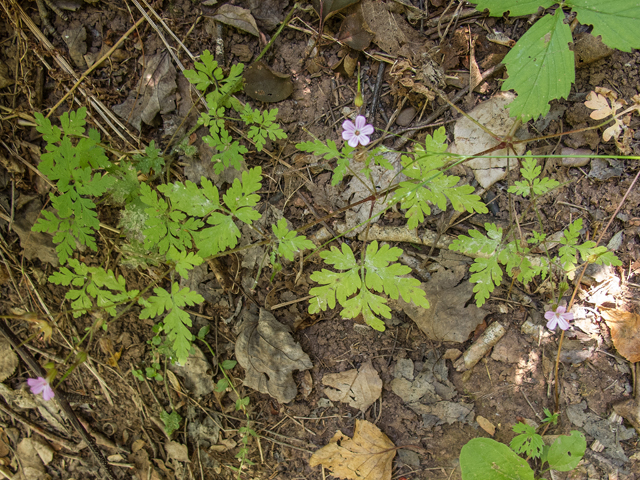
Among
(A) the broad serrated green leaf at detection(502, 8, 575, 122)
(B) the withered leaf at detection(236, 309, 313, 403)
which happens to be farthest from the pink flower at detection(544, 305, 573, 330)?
(B) the withered leaf at detection(236, 309, 313, 403)

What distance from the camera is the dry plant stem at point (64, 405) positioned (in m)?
3.20

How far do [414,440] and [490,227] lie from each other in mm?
1707

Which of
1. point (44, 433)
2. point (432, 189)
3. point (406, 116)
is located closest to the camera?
point (432, 189)

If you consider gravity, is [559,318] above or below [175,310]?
below

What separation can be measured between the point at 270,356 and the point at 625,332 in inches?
100.0

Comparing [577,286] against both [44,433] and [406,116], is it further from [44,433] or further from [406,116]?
[44,433]

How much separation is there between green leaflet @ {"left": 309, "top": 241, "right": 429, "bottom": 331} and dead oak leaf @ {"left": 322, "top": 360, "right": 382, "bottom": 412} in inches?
29.5

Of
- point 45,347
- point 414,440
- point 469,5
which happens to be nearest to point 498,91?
point 469,5

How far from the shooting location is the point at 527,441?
8.38ft

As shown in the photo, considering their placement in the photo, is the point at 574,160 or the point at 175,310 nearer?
the point at 175,310

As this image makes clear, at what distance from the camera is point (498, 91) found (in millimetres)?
2584

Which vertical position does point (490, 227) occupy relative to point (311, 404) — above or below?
above

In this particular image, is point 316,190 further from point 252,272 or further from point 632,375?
point 632,375

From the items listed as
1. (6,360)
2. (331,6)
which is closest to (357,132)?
(331,6)
